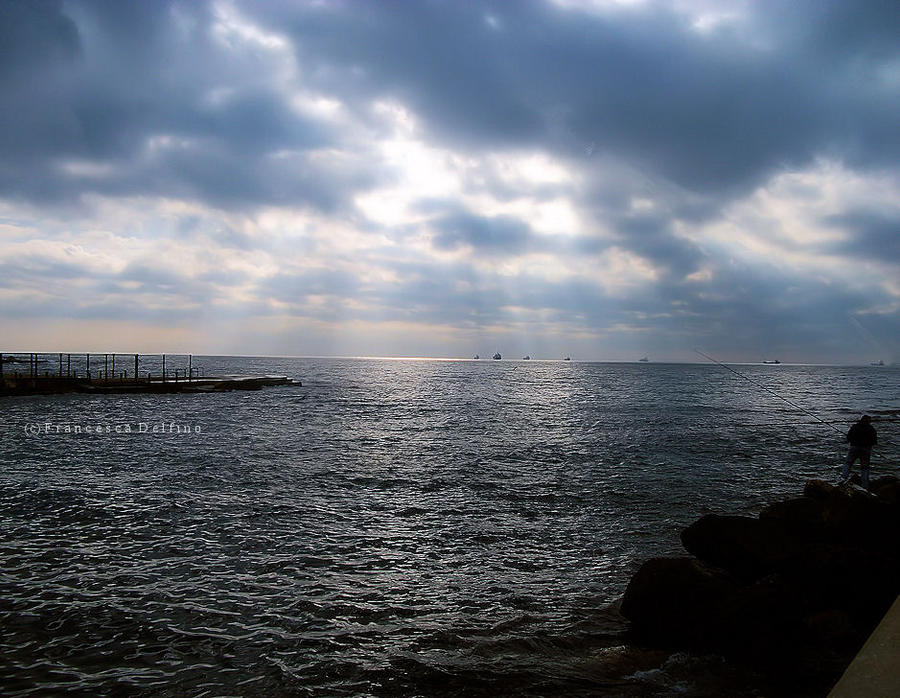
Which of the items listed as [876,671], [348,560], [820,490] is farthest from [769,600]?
[348,560]

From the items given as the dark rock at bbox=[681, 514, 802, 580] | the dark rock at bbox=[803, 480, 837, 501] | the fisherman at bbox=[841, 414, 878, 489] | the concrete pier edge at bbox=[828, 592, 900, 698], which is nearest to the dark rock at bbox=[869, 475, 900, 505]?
the dark rock at bbox=[803, 480, 837, 501]

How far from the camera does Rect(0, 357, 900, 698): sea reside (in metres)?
7.14

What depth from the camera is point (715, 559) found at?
9656 millimetres

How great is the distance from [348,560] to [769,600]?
722 centimetres

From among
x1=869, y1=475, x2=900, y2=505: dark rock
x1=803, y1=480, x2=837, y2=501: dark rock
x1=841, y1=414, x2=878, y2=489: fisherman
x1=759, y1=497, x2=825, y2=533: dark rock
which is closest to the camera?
x1=759, y1=497, x2=825, y2=533: dark rock

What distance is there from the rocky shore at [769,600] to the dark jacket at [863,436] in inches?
359

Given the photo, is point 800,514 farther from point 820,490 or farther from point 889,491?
point 889,491

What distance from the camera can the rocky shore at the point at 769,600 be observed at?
730 cm

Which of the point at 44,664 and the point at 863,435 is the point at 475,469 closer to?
the point at 863,435

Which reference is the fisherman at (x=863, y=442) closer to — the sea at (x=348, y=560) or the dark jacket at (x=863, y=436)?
the dark jacket at (x=863, y=436)

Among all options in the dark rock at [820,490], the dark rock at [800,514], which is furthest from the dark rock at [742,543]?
the dark rock at [820,490]

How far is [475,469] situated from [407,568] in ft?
39.5

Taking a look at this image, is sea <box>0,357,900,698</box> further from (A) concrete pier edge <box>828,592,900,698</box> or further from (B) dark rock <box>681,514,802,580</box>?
(A) concrete pier edge <box>828,592,900,698</box>

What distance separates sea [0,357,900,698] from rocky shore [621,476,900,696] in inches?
15.9
